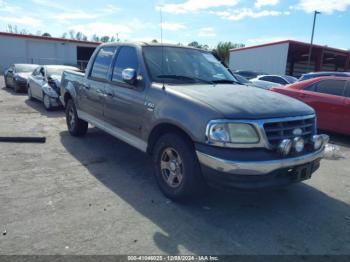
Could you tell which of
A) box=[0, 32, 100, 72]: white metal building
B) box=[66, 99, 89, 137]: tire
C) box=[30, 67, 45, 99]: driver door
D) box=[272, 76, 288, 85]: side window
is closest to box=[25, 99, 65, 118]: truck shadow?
box=[30, 67, 45, 99]: driver door

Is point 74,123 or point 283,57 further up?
point 283,57

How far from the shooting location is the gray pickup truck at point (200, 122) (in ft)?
11.3

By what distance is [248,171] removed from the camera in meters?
3.35

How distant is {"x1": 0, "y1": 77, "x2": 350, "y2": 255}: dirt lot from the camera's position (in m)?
3.19

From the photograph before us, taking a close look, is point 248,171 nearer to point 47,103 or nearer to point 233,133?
point 233,133

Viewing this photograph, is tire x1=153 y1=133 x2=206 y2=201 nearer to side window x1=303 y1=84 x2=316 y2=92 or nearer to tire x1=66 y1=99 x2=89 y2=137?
tire x1=66 y1=99 x2=89 y2=137

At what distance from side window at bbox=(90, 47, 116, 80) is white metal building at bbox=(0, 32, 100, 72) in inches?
1205

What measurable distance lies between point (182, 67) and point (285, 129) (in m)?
1.82

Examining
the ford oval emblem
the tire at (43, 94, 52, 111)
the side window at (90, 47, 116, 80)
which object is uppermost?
the side window at (90, 47, 116, 80)

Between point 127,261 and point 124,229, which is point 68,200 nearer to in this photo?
point 124,229

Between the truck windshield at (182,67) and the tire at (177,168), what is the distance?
957mm

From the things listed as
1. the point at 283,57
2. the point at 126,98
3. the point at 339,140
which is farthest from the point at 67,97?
the point at 283,57

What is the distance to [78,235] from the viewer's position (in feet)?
10.8

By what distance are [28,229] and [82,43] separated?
40.1 m
